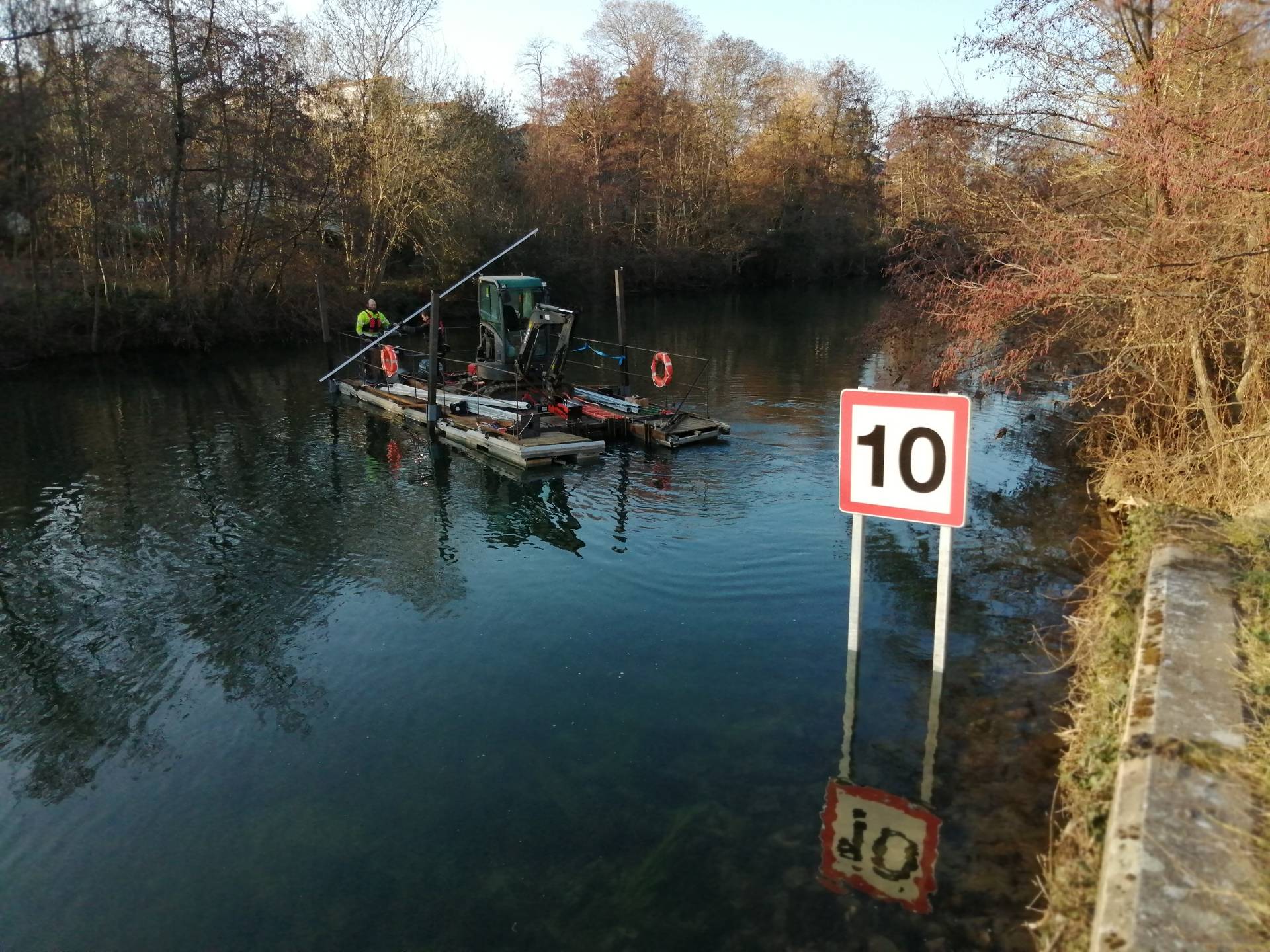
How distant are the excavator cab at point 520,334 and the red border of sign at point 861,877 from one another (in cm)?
1281

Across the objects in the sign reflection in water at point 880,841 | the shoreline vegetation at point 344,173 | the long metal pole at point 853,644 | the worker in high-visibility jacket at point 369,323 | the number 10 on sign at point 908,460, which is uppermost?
the shoreline vegetation at point 344,173

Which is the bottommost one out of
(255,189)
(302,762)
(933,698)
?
(302,762)

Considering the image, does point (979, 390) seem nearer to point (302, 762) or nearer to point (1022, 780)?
point (1022, 780)

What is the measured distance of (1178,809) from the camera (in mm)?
4082

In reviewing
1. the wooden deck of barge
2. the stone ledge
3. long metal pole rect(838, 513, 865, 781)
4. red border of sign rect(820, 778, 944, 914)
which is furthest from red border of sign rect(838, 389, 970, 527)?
the wooden deck of barge

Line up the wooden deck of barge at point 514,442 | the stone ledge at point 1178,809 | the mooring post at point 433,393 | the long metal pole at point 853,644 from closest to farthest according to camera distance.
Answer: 1. the stone ledge at point 1178,809
2. the long metal pole at point 853,644
3. the wooden deck of barge at point 514,442
4. the mooring post at point 433,393

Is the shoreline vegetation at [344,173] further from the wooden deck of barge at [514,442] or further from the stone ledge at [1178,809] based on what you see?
the stone ledge at [1178,809]

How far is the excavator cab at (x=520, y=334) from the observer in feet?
58.5

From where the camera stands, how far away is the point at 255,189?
31.5 m

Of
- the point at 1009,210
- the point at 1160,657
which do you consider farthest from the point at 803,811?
the point at 1009,210

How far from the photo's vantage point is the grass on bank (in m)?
4.14

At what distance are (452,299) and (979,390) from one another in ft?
93.3

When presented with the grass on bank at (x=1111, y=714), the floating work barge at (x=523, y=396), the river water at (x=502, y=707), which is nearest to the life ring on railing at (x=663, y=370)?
the floating work barge at (x=523, y=396)

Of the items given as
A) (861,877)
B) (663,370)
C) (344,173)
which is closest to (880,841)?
(861,877)
